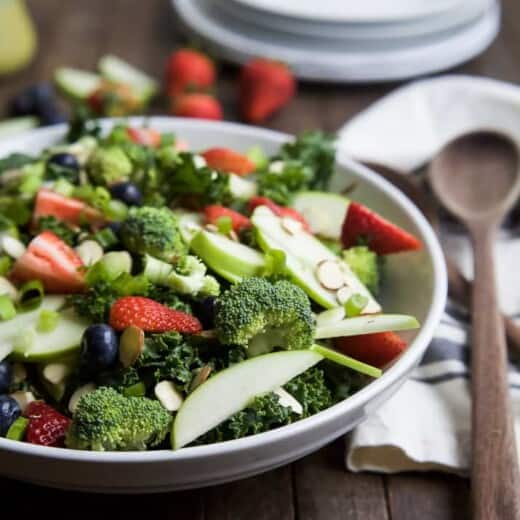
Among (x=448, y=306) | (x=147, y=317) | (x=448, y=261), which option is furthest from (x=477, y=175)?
(x=147, y=317)

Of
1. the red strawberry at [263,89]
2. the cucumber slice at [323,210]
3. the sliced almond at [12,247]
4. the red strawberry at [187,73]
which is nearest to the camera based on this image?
Answer: the sliced almond at [12,247]

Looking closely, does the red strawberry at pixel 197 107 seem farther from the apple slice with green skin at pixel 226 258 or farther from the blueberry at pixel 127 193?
the apple slice with green skin at pixel 226 258

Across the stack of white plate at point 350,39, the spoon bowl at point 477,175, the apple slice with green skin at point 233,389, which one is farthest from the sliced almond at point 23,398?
the stack of white plate at point 350,39

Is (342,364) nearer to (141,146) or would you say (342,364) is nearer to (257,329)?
(257,329)

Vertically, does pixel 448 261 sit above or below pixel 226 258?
below

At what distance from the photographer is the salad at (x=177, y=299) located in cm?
108

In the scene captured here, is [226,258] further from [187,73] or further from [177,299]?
[187,73]

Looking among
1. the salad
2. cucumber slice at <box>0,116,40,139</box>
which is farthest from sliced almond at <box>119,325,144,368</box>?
Answer: cucumber slice at <box>0,116,40,139</box>

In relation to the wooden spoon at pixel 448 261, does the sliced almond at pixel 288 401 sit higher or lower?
higher

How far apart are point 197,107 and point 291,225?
89 centimetres

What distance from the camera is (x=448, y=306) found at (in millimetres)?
1550

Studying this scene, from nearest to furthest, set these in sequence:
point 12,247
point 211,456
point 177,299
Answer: point 211,456, point 177,299, point 12,247

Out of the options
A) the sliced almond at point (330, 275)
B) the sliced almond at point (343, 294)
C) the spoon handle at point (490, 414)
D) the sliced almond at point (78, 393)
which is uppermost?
the sliced almond at point (330, 275)

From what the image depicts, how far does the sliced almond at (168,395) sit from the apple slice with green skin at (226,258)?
20 cm
